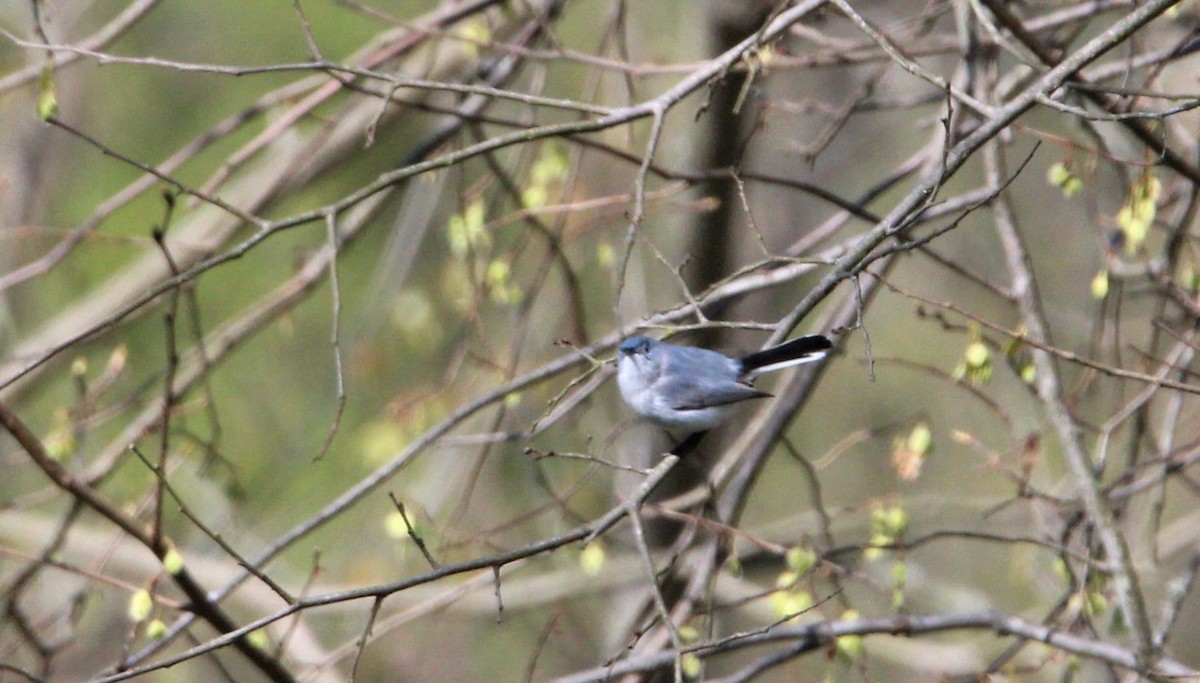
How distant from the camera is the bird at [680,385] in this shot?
10.1ft

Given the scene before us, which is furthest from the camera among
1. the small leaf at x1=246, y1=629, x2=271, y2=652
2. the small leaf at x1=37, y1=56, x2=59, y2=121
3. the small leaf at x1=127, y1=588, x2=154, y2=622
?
the small leaf at x1=246, y1=629, x2=271, y2=652

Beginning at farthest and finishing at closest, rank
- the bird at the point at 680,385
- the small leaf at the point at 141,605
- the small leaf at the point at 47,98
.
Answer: the bird at the point at 680,385 < the small leaf at the point at 47,98 < the small leaf at the point at 141,605

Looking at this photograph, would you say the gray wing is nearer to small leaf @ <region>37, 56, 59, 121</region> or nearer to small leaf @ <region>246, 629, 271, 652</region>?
small leaf @ <region>246, 629, 271, 652</region>

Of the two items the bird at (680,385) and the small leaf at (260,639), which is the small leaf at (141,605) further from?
the bird at (680,385)

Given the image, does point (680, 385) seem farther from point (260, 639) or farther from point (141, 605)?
point (141, 605)

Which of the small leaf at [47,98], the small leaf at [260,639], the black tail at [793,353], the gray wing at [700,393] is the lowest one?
the small leaf at [260,639]

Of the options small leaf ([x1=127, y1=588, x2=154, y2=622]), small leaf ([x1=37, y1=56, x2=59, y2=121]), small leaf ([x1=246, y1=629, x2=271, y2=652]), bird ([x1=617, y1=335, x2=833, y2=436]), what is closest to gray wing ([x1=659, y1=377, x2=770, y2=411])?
bird ([x1=617, y1=335, x2=833, y2=436])

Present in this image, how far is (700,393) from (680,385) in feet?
0.20

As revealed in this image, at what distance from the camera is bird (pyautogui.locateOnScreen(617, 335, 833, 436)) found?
3.08 metres

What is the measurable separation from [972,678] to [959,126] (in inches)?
62.5

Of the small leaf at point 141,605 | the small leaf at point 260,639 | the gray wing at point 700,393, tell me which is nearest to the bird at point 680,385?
the gray wing at point 700,393

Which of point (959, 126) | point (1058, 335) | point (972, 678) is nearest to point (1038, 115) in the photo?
point (1058, 335)

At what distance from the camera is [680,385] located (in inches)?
123

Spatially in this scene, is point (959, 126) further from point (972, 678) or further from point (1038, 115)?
point (1038, 115)
